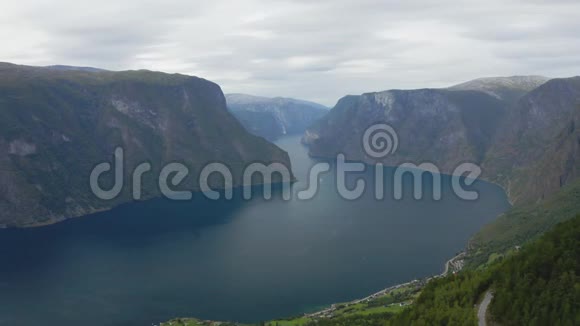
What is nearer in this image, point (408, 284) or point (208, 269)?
point (408, 284)

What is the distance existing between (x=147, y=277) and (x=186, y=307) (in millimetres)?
25573

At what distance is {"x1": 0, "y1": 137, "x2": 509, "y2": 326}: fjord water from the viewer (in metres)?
121

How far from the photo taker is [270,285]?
436ft

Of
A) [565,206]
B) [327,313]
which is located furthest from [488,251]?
[327,313]

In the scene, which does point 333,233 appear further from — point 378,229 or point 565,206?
point 565,206

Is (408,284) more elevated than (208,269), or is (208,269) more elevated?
(208,269)

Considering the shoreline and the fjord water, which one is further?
the fjord water

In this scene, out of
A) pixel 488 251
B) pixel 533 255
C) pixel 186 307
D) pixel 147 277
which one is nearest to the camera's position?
pixel 533 255

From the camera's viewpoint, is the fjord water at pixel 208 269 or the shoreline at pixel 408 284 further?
the fjord water at pixel 208 269

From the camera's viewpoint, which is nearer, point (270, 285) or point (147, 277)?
point (270, 285)

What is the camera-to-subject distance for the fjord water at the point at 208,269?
12081cm

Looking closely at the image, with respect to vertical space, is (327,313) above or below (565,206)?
below

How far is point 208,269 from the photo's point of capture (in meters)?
148

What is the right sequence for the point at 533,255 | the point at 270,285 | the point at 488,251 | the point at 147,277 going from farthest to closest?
the point at 488,251
the point at 147,277
the point at 270,285
the point at 533,255
